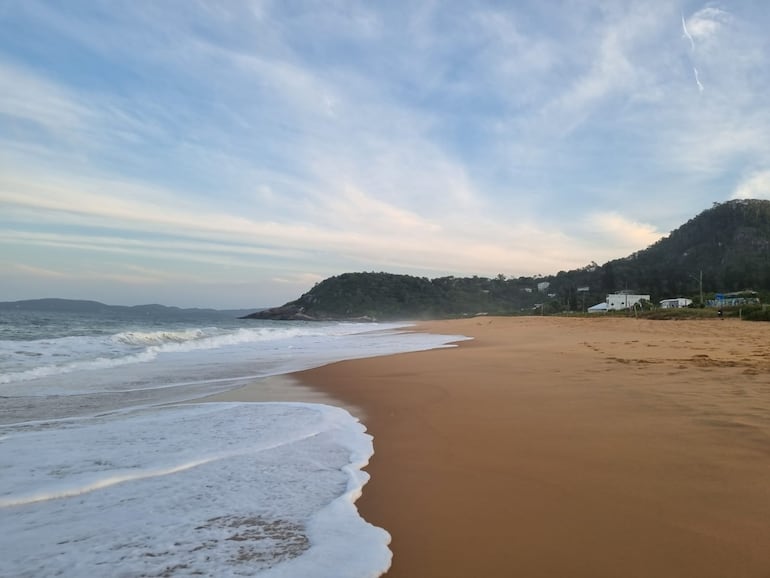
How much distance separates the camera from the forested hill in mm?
66375

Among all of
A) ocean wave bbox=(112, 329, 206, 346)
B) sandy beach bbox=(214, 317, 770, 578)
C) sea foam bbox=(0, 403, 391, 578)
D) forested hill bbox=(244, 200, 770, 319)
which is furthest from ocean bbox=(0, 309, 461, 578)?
forested hill bbox=(244, 200, 770, 319)

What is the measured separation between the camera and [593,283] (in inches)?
3610

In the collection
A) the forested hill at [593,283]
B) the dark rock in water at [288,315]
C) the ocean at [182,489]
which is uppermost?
the forested hill at [593,283]

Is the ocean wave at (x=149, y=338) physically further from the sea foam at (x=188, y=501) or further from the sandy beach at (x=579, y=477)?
the sandy beach at (x=579, y=477)

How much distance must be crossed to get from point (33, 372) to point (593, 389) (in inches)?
426

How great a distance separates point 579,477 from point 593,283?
96302mm

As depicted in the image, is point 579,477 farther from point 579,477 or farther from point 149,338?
point 149,338

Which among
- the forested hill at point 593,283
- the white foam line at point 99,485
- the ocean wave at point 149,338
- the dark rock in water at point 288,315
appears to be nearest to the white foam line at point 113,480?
the white foam line at point 99,485

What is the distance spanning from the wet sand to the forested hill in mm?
52316

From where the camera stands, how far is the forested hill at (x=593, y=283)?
66375 millimetres

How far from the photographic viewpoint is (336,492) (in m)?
3.33

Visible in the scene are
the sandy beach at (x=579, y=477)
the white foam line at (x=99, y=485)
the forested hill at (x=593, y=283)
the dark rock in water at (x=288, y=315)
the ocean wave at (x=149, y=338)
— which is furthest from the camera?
the dark rock in water at (x=288, y=315)

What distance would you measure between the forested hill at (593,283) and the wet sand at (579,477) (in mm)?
52316

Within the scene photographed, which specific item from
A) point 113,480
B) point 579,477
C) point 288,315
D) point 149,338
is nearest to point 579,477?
point 579,477
